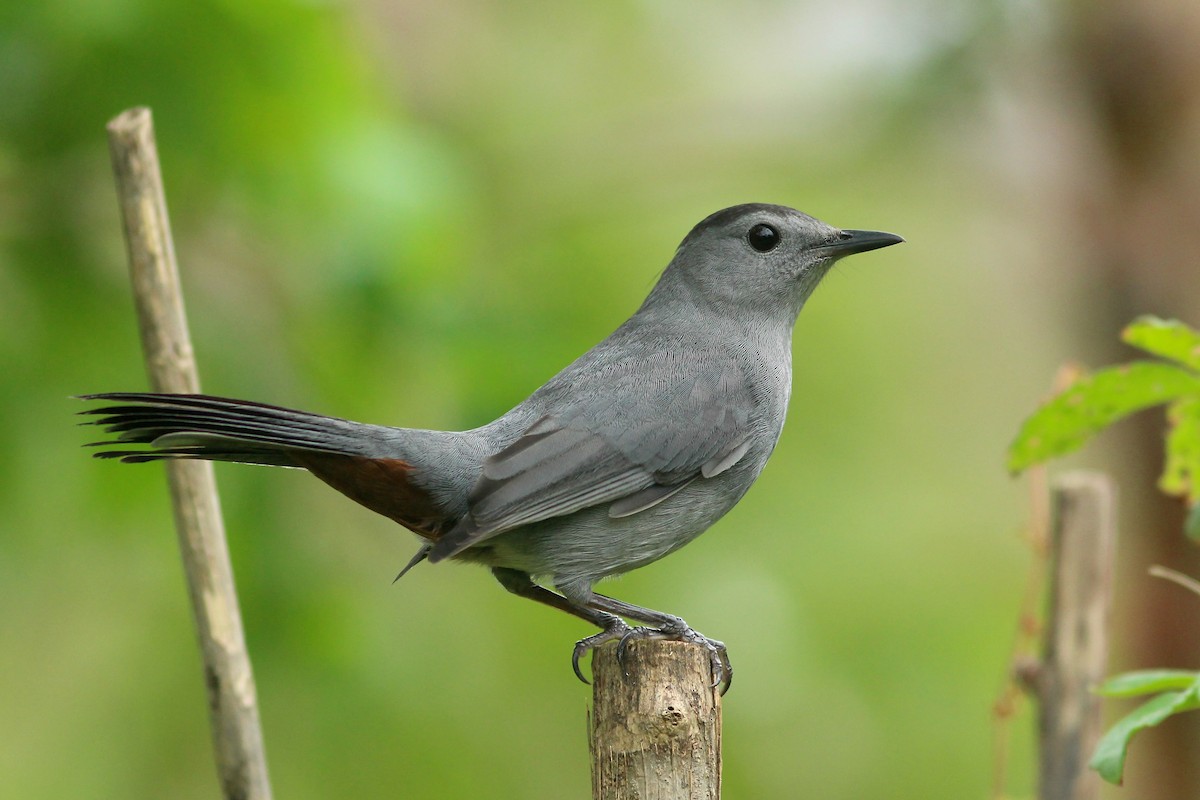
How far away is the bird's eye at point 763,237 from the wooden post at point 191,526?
168 cm

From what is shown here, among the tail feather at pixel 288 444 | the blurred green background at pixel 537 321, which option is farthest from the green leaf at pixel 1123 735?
the blurred green background at pixel 537 321

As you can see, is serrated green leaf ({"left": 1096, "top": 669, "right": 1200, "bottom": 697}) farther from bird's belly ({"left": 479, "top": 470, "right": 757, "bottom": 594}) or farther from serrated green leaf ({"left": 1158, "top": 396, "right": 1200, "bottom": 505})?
bird's belly ({"left": 479, "top": 470, "right": 757, "bottom": 594})

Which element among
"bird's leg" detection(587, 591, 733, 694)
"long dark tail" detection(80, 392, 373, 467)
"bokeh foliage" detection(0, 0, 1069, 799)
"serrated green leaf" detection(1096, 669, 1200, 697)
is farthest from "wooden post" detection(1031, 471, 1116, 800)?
"long dark tail" detection(80, 392, 373, 467)

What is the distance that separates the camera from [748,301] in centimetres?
362

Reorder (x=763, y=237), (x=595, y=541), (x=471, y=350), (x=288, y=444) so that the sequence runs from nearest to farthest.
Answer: (x=288, y=444) → (x=595, y=541) → (x=763, y=237) → (x=471, y=350)

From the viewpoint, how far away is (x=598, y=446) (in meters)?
3.16

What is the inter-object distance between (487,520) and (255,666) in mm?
1942

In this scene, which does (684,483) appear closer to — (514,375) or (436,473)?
(436,473)

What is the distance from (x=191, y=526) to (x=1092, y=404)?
2.01 m

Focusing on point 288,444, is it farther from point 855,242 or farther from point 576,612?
point 855,242

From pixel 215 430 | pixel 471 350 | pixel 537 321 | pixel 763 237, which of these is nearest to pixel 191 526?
pixel 215 430

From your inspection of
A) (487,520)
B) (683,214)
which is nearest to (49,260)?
(487,520)

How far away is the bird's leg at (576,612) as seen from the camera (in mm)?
2977

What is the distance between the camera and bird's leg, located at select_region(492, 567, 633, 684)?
2977 millimetres
